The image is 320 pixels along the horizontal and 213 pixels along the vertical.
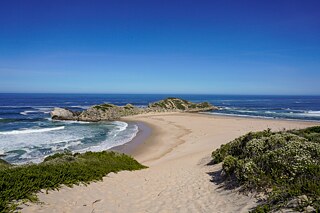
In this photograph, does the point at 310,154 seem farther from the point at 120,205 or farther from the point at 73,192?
the point at 73,192

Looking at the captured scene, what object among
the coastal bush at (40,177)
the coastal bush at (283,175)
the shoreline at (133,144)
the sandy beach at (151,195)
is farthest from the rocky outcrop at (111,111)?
the coastal bush at (283,175)

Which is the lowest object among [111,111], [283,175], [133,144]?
[133,144]

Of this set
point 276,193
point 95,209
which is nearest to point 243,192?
point 276,193

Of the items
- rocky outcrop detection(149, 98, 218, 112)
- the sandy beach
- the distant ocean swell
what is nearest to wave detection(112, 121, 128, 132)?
the distant ocean swell

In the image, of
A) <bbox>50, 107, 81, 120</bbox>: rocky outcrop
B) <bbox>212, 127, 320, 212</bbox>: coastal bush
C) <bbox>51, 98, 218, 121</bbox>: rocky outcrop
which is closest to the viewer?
<bbox>212, 127, 320, 212</bbox>: coastal bush

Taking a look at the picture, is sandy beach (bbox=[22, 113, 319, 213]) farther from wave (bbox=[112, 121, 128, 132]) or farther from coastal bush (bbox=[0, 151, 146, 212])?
wave (bbox=[112, 121, 128, 132])

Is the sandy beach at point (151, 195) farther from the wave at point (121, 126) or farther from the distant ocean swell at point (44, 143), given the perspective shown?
the wave at point (121, 126)

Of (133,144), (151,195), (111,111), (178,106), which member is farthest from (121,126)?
(178,106)

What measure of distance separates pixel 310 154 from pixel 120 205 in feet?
20.6

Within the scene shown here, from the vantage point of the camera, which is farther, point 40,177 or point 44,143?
point 44,143

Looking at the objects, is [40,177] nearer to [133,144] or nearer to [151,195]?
[151,195]

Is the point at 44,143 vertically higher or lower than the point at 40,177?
lower

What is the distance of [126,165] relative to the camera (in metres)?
14.6

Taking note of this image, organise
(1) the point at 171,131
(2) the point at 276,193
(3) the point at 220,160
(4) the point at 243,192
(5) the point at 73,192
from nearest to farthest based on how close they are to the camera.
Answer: (2) the point at 276,193 → (4) the point at 243,192 → (5) the point at 73,192 → (3) the point at 220,160 → (1) the point at 171,131
